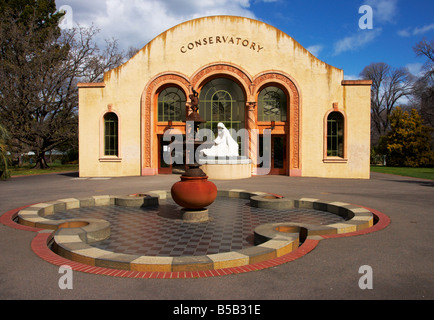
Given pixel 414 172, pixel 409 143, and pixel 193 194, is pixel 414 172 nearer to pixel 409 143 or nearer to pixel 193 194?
pixel 409 143

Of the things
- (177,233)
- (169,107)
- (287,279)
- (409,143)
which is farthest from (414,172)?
(287,279)

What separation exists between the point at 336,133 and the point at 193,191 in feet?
47.5

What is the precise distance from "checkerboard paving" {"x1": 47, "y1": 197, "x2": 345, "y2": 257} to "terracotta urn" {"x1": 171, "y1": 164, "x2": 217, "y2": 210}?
503mm

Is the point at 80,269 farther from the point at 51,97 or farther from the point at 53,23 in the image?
the point at 53,23

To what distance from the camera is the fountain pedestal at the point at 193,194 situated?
772 centimetres

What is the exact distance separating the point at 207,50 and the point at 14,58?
53.5ft

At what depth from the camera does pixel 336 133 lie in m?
19.6

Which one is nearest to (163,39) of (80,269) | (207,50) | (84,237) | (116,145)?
(207,50)

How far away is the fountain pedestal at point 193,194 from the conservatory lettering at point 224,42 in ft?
46.8

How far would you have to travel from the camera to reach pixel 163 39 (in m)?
20.2

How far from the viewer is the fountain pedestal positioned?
25.3ft

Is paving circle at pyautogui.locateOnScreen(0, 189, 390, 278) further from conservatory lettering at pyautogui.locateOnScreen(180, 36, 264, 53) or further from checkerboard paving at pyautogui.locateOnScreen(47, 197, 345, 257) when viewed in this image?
conservatory lettering at pyautogui.locateOnScreen(180, 36, 264, 53)

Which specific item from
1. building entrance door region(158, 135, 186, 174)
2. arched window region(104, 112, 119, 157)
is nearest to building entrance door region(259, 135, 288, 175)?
building entrance door region(158, 135, 186, 174)

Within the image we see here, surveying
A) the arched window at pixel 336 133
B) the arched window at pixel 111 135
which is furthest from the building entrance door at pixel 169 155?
the arched window at pixel 336 133
